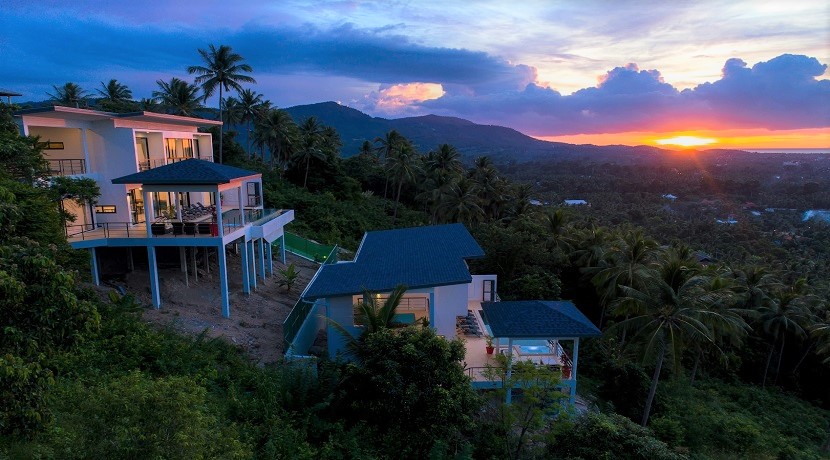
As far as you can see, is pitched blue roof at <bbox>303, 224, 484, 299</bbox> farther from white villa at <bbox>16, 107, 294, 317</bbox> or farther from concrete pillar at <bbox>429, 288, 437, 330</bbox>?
white villa at <bbox>16, 107, 294, 317</bbox>

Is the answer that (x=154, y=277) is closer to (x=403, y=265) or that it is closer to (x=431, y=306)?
(x=403, y=265)

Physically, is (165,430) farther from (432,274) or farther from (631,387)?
(631,387)

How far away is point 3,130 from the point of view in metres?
14.9

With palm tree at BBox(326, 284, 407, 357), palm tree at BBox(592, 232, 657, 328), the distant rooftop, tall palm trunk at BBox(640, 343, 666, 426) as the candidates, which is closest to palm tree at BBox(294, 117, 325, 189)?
the distant rooftop

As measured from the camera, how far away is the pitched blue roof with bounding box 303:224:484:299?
16.5m

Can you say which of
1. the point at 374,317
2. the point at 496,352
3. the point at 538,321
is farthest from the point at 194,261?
the point at 538,321

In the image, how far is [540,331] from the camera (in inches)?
643

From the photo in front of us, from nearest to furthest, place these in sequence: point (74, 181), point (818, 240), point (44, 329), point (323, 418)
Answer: point (44, 329) < point (323, 418) < point (74, 181) < point (818, 240)

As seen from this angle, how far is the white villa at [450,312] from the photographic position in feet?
53.5

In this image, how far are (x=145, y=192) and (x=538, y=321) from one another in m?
15.7

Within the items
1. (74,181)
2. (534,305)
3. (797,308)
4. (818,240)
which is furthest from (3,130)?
(818,240)

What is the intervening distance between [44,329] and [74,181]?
492 inches

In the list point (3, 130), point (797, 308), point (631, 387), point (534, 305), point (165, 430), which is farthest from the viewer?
point (797, 308)

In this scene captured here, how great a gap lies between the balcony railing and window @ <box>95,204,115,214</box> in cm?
163
